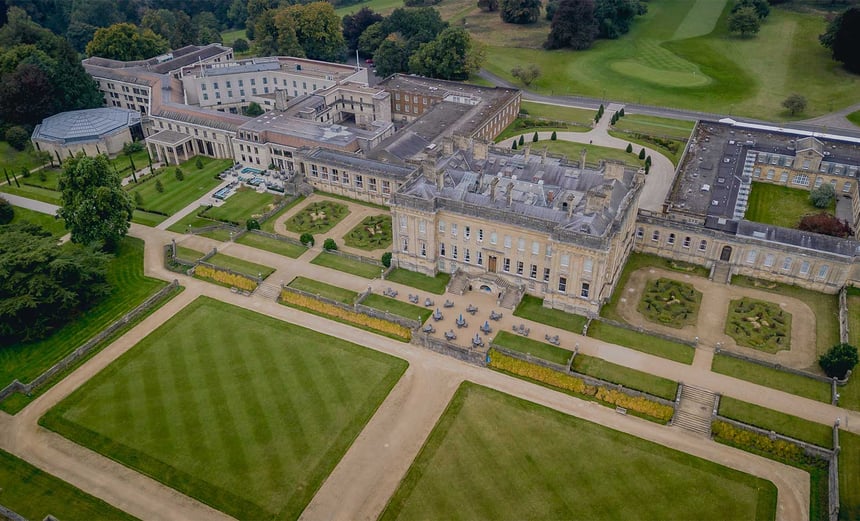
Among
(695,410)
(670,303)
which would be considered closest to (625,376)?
(695,410)

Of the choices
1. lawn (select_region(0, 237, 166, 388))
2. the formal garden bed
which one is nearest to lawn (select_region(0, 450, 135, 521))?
lawn (select_region(0, 237, 166, 388))

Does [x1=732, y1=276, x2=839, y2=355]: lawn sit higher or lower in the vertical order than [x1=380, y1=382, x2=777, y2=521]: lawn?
higher

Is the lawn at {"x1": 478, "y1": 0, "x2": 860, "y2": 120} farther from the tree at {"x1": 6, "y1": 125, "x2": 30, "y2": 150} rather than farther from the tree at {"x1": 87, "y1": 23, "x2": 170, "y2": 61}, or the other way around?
the tree at {"x1": 6, "y1": 125, "x2": 30, "y2": 150}

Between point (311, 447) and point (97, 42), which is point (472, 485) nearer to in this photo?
point (311, 447)

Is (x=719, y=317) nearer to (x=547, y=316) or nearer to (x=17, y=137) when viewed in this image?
(x=547, y=316)

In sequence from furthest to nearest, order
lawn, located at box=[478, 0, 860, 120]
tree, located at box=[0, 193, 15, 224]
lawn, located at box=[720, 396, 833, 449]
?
lawn, located at box=[478, 0, 860, 120], tree, located at box=[0, 193, 15, 224], lawn, located at box=[720, 396, 833, 449]

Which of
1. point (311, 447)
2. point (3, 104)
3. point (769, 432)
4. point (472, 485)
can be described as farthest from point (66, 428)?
point (3, 104)

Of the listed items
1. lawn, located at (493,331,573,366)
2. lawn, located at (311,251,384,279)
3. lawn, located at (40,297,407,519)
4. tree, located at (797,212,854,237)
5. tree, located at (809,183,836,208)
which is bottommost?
lawn, located at (40,297,407,519)

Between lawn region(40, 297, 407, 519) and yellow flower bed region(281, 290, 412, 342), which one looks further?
yellow flower bed region(281, 290, 412, 342)

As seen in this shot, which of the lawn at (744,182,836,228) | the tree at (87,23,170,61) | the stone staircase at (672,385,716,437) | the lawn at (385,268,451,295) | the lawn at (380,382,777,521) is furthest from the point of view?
the tree at (87,23,170,61)
